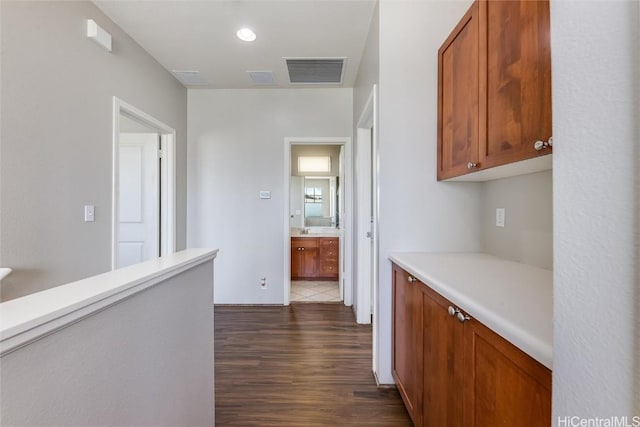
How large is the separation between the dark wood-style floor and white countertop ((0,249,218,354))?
3.85ft

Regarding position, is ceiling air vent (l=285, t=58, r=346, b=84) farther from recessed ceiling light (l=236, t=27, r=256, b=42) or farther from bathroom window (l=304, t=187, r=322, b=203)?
bathroom window (l=304, t=187, r=322, b=203)

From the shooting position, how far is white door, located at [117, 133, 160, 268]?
9.75ft

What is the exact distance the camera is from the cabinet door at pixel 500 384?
629 mm

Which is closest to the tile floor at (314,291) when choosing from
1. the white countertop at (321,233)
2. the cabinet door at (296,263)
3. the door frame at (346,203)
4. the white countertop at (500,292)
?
the cabinet door at (296,263)

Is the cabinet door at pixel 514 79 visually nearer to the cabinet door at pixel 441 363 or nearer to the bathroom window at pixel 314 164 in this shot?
the cabinet door at pixel 441 363

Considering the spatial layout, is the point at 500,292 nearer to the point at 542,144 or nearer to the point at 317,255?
the point at 542,144

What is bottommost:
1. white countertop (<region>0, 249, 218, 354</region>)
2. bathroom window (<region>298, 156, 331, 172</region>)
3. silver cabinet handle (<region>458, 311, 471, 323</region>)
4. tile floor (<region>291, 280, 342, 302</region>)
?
tile floor (<region>291, 280, 342, 302</region>)

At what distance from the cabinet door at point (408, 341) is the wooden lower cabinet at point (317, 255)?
2763mm

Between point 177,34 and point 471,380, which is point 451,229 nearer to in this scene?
point 471,380

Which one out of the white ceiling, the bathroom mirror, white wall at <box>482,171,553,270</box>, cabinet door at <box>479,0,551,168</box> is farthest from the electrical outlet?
Answer: the bathroom mirror

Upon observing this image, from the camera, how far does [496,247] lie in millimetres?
1699

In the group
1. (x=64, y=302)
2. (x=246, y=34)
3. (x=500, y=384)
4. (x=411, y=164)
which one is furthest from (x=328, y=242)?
(x=64, y=302)

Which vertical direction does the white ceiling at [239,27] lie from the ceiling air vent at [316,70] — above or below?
above

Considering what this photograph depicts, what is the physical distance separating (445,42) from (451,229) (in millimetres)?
1163
